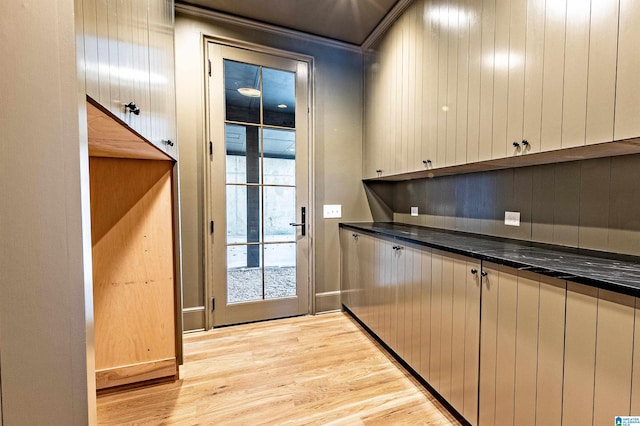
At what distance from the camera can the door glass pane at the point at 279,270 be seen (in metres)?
2.67

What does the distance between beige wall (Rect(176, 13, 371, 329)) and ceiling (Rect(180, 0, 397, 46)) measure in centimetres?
13

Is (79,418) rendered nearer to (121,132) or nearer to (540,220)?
(121,132)

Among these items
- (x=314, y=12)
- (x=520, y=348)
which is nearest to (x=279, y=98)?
(x=314, y=12)

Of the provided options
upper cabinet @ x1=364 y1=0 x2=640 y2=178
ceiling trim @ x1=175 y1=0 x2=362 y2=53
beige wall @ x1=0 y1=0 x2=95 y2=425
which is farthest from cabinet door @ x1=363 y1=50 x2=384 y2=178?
beige wall @ x1=0 y1=0 x2=95 y2=425

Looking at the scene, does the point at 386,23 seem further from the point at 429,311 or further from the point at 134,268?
the point at 134,268

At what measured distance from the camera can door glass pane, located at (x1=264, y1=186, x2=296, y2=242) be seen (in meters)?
2.66

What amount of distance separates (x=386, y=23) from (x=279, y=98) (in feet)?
3.82

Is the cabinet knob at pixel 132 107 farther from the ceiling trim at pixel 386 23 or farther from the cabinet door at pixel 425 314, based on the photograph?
the ceiling trim at pixel 386 23

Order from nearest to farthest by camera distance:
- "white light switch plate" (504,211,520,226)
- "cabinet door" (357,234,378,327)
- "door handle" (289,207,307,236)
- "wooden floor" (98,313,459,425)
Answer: "wooden floor" (98,313,459,425)
"white light switch plate" (504,211,520,226)
"cabinet door" (357,234,378,327)
"door handle" (289,207,307,236)

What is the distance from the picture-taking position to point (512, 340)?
3.66ft

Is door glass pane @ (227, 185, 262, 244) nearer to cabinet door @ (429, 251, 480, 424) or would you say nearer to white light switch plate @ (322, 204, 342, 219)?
white light switch plate @ (322, 204, 342, 219)

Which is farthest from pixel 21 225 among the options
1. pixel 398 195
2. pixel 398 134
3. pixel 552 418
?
pixel 398 195

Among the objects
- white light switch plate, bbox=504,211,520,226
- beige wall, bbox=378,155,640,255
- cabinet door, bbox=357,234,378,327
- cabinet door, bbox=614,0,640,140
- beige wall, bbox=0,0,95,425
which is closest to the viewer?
beige wall, bbox=0,0,95,425

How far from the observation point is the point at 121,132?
1001mm
